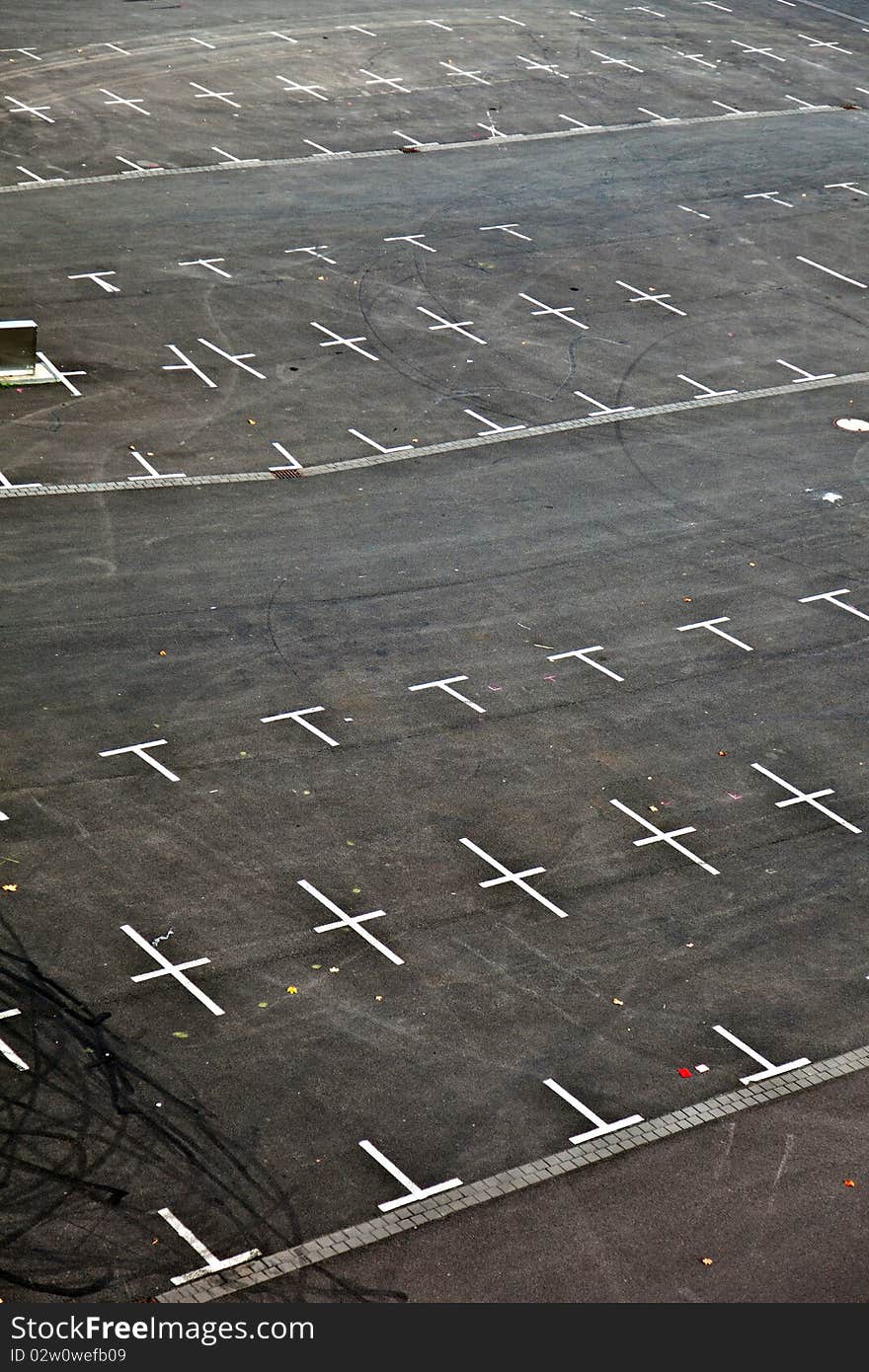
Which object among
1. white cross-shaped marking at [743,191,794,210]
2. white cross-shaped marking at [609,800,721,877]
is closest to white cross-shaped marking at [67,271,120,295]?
white cross-shaped marking at [743,191,794,210]

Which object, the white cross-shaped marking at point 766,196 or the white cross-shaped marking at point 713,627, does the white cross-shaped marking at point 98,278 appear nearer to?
the white cross-shaped marking at point 713,627

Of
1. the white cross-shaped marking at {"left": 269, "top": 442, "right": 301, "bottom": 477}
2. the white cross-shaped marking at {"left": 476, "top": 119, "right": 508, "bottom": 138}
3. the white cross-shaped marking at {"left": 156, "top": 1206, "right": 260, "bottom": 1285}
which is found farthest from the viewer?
the white cross-shaped marking at {"left": 476, "top": 119, "right": 508, "bottom": 138}

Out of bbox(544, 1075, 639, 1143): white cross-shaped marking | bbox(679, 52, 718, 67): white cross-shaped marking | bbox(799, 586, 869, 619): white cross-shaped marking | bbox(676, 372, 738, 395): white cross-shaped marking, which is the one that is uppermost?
bbox(679, 52, 718, 67): white cross-shaped marking

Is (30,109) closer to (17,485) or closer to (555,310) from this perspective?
(555,310)

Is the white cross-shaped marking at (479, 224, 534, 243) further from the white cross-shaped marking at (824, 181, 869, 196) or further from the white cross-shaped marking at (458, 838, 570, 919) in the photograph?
the white cross-shaped marking at (458, 838, 570, 919)

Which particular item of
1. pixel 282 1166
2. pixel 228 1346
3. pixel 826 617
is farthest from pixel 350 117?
pixel 228 1346

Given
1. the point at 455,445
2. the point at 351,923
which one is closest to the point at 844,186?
the point at 455,445
